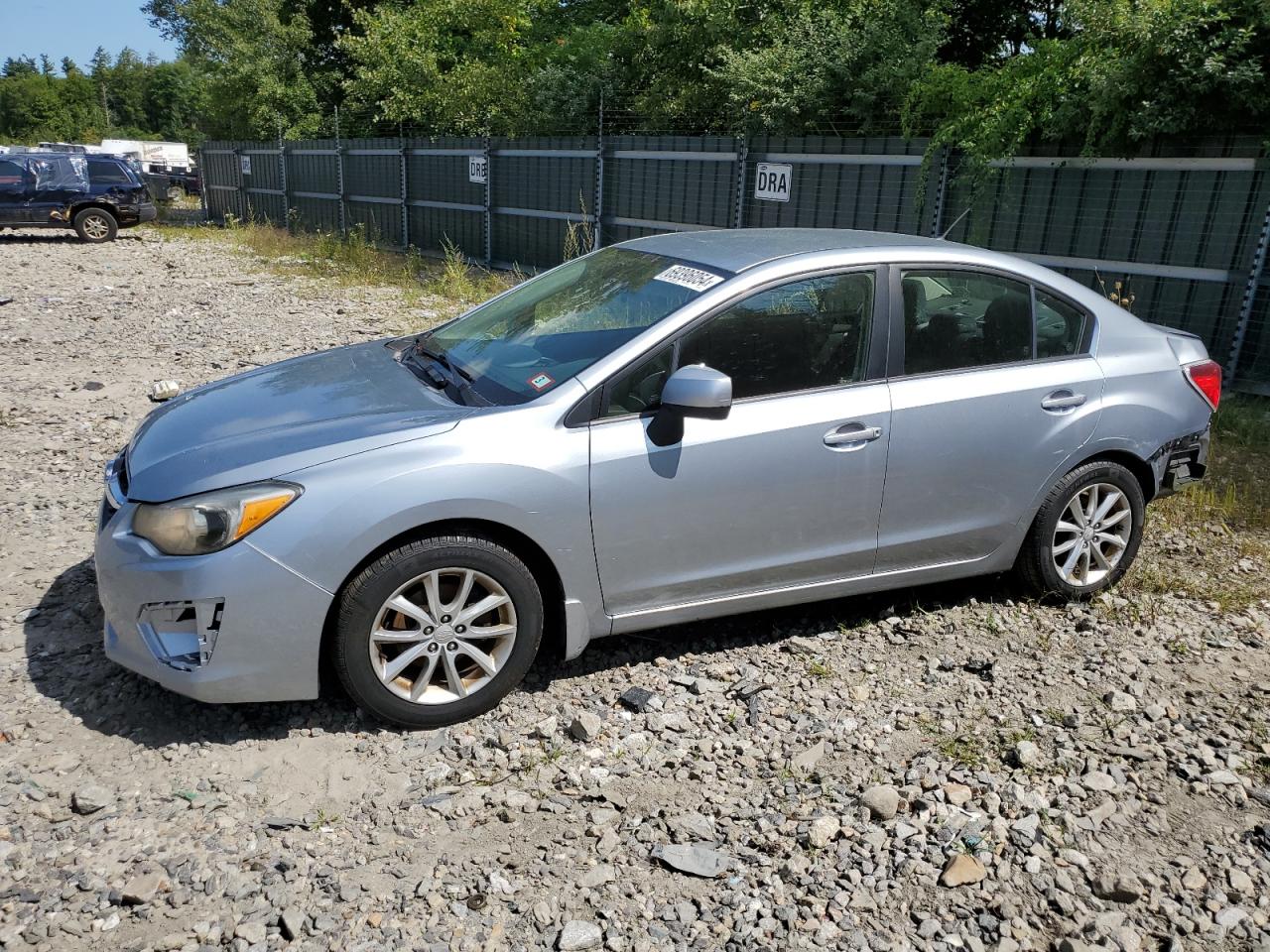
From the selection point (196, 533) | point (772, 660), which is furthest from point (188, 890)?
point (772, 660)

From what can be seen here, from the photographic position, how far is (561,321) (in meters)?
4.38

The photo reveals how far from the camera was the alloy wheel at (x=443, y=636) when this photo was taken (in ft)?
11.5

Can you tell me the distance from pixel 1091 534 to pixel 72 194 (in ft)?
71.9

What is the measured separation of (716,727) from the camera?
12.5 feet

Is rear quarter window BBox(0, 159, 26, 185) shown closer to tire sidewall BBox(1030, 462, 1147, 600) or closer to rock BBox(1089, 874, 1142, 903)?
tire sidewall BBox(1030, 462, 1147, 600)

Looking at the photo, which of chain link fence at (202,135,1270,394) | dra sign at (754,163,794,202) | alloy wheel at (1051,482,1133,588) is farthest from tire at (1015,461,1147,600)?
dra sign at (754,163,794,202)

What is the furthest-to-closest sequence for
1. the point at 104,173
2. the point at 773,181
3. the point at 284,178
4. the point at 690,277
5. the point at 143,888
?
the point at 284,178, the point at 104,173, the point at 773,181, the point at 690,277, the point at 143,888

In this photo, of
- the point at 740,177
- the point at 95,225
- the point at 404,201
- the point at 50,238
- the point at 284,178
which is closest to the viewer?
the point at 740,177

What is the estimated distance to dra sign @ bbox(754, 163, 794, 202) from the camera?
1219 cm

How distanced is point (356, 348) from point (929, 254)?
266 centimetres

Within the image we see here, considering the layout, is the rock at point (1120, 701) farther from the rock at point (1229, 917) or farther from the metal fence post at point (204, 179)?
the metal fence post at point (204, 179)

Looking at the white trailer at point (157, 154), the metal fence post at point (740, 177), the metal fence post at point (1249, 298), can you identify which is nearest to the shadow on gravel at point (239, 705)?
the metal fence post at point (1249, 298)

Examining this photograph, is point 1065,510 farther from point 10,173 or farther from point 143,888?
point 10,173

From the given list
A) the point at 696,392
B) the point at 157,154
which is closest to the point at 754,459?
the point at 696,392
